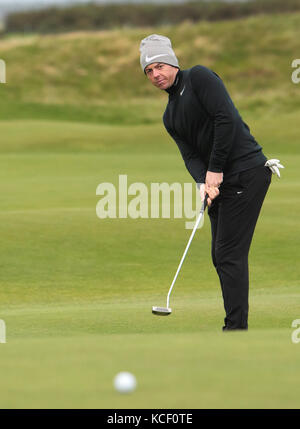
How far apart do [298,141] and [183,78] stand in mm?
20054

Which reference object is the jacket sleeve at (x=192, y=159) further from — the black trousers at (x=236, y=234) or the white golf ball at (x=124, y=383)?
the white golf ball at (x=124, y=383)

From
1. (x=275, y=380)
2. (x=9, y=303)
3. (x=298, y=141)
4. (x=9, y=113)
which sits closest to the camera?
(x=275, y=380)

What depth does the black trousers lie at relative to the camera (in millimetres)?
5434

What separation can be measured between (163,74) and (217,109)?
405 millimetres

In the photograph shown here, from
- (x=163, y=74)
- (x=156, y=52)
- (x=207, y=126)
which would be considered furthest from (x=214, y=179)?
(x=156, y=52)

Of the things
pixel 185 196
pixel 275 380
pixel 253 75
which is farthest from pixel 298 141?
pixel 275 380

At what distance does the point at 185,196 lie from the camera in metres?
14.5

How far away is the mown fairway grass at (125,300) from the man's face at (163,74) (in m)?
1.44

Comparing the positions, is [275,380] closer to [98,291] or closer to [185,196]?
[98,291]

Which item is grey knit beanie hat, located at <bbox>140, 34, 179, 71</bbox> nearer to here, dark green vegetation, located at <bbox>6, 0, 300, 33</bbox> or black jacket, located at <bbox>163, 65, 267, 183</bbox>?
black jacket, located at <bbox>163, 65, 267, 183</bbox>

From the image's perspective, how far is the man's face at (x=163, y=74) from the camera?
5.43 m

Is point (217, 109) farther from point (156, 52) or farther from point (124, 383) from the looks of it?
point (124, 383)

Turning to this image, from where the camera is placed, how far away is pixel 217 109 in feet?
17.2

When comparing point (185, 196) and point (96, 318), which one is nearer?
point (96, 318)
